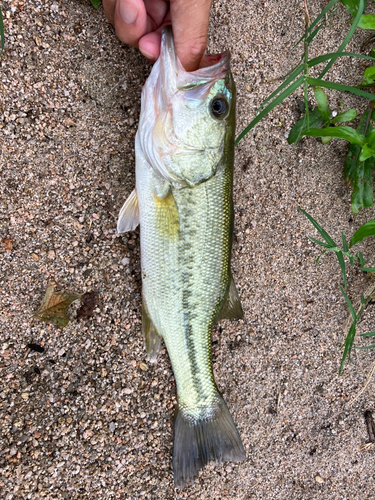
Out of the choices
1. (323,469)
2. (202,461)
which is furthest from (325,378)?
(202,461)

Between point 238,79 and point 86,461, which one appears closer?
point 86,461

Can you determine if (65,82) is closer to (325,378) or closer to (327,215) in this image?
(327,215)

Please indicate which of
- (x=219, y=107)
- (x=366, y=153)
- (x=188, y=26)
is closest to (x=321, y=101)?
(x=366, y=153)

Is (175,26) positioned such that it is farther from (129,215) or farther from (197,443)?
(197,443)

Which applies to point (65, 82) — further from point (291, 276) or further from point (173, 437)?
point (173, 437)

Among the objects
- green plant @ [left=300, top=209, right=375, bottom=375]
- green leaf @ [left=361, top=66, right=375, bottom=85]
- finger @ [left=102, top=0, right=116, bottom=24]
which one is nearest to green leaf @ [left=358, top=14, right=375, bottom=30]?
green leaf @ [left=361, top=66, right=375, bottom=85]

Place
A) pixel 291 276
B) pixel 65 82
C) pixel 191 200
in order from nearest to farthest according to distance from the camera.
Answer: pixel 191 200 < pixel 65 82 < pixel 291 276

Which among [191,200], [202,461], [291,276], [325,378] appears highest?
[191,200]

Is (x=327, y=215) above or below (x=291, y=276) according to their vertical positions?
above

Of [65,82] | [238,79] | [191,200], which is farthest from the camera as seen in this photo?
[238,79]
